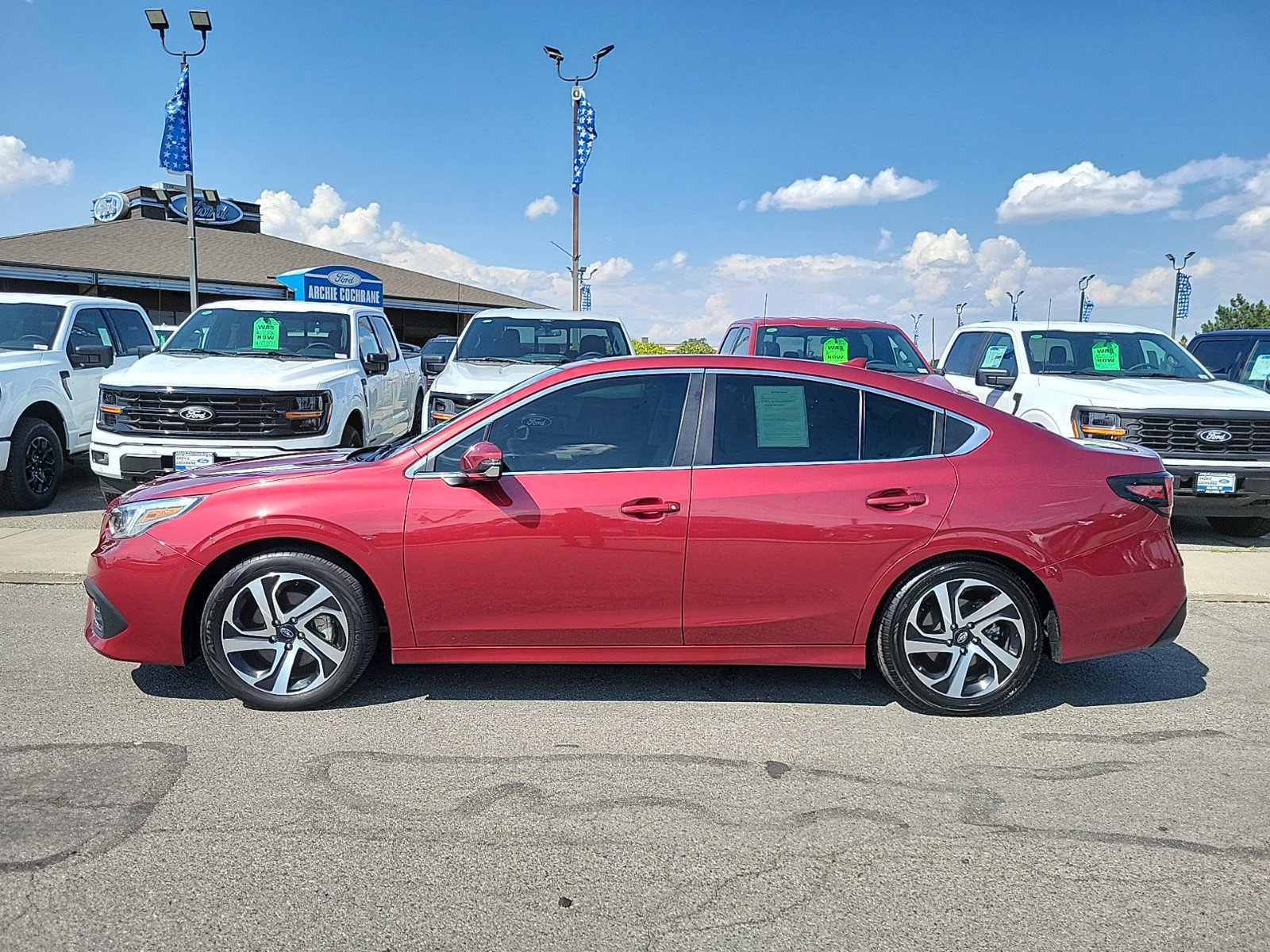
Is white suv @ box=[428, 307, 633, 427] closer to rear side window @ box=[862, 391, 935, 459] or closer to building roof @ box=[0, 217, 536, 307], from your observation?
rear side window @ box=[862, 391, 935, 459]

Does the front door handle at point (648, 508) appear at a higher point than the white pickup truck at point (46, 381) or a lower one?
lower

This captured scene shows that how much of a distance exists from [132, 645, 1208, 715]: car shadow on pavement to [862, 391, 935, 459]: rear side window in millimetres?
1186

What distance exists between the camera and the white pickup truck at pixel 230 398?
832cm

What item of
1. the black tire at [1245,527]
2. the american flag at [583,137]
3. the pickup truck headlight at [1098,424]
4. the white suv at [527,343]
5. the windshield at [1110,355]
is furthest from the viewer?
the american flag at [583,137]

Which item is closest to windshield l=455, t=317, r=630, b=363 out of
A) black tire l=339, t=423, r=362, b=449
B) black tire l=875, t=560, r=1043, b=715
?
black tire l=339, t=423, r=362, b=449

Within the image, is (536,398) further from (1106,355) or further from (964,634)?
(1106,355)

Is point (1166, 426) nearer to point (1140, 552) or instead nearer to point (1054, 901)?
point (1140, 552)

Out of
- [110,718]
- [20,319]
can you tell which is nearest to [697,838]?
[110,718]

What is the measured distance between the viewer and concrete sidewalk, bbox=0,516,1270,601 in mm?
6910

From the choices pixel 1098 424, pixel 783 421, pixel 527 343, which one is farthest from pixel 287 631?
pixel 527 343

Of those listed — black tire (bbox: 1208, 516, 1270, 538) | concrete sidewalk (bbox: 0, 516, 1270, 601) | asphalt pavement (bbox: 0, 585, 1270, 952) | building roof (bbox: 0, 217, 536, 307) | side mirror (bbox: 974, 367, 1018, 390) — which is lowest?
asphalt pavement (bbox: 0, 585, 1270, 952)

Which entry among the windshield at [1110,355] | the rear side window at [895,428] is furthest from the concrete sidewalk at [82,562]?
the rear side window at [895,428]

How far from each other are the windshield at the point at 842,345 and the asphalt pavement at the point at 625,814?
5.76 metres

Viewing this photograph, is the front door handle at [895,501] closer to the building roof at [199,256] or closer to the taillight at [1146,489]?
the taillight at [1146,489]
